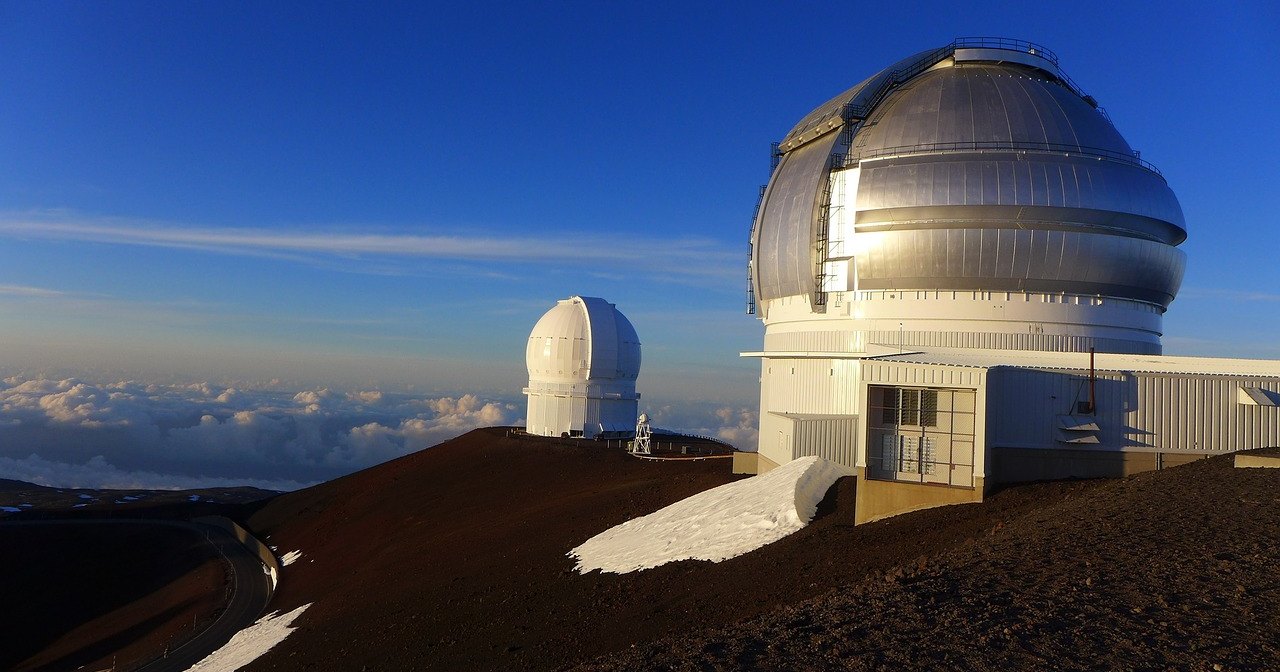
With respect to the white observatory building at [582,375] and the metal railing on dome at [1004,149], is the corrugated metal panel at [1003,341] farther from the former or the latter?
the white observatory building at [582,375]

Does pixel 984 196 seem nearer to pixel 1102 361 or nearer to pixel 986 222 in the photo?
pixel 986 222

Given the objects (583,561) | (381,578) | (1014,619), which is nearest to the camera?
(1014,619)

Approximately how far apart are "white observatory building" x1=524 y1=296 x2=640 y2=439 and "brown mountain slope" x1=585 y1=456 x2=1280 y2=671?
95.9ft

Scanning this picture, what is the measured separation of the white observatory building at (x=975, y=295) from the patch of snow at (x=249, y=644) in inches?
454

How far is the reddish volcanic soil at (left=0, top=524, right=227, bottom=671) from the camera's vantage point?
72.8ft

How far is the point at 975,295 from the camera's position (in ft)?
67.2

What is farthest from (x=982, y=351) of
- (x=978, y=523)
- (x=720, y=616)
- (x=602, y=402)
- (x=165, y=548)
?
(x=165, y=548)

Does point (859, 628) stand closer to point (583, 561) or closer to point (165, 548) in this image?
point (583, 561)

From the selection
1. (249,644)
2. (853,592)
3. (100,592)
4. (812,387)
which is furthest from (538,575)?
(100,592)

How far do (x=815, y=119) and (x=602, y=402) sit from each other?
18.5 m

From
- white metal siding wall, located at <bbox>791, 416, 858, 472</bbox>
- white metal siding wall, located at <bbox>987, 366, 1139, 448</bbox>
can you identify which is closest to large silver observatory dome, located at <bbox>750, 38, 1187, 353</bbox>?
white metal siding wall, located at <bbox>791, 416, 858, 472</bbox>

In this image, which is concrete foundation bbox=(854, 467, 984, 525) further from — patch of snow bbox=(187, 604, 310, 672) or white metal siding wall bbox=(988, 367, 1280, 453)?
patch of snow bbox=(187, 604, 310, 672)

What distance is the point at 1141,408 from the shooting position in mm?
15039

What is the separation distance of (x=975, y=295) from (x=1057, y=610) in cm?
1433
